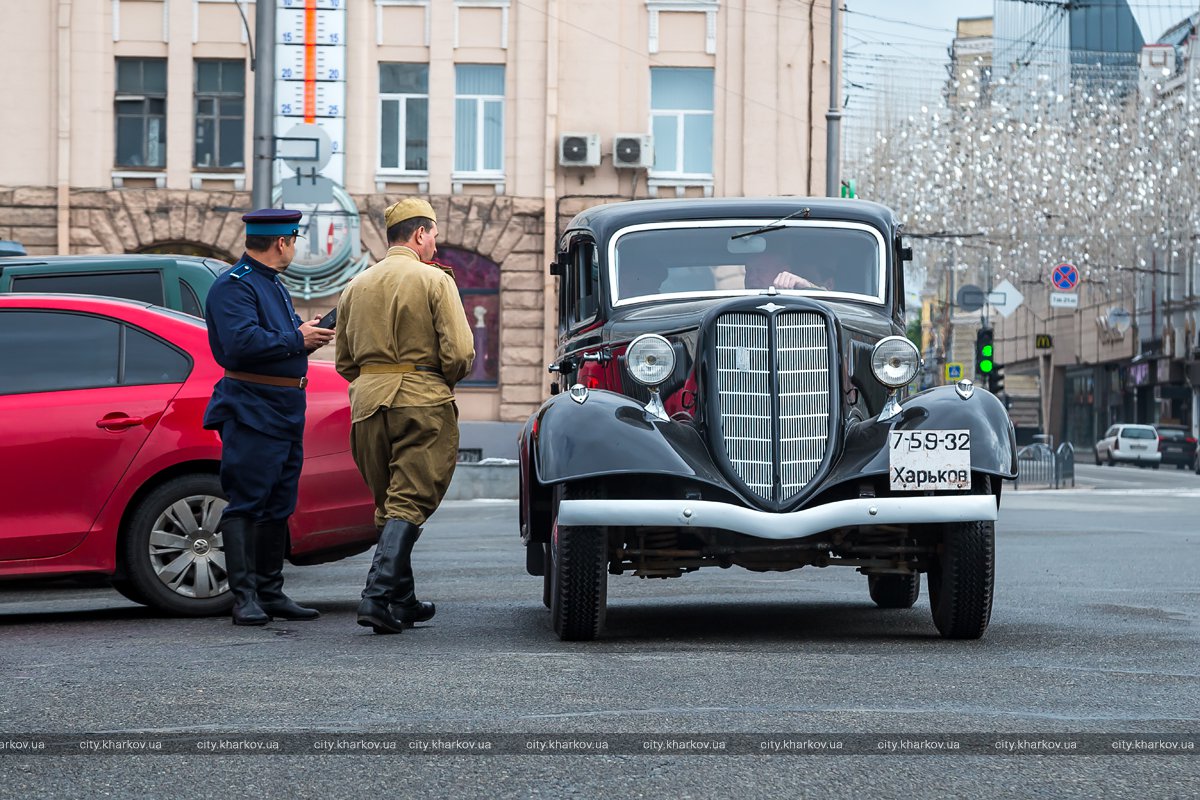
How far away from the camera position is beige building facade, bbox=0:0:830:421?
3250 cm

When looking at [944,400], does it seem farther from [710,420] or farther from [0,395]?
[0,395]

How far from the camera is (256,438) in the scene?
8.51 meters

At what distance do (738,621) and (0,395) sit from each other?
12.0 ft

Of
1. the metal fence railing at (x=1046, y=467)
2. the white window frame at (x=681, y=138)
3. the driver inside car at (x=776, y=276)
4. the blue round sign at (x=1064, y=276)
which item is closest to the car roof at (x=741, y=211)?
the driver inside car at (x=776, y=276)

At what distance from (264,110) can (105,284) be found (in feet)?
24.3

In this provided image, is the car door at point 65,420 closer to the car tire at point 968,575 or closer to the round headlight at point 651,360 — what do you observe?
the round headlight at point 651,360

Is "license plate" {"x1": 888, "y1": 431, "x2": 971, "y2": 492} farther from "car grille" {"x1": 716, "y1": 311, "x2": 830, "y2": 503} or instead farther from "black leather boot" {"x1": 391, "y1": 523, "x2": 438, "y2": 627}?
"black leather boot" {"x1": 391, "y1": 523, "x2": 438, "y2": 627}

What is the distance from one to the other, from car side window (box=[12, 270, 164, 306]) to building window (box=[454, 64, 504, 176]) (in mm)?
A: 21330

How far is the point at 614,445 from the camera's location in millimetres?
7746

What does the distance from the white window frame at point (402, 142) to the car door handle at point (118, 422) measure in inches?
963

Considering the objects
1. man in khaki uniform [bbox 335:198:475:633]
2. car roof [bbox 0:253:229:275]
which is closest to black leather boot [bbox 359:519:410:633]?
man in khaki uniform [bbox 335:198:475:633]

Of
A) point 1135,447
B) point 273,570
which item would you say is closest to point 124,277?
point 273,570

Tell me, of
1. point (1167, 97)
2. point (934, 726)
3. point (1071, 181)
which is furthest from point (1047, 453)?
point (934, 726)

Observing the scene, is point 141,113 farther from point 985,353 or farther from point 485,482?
point 985,353
